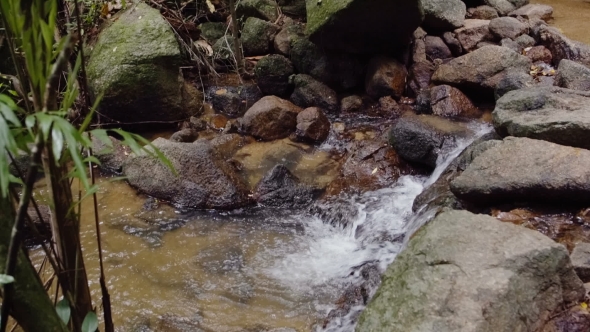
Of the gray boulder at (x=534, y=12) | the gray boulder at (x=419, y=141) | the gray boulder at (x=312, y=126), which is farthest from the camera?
the gray boulder at (x=534, y=12)

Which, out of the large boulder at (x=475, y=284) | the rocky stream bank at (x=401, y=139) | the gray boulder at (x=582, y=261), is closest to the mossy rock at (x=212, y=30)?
the rocky stream bank at (x=401, y=139)

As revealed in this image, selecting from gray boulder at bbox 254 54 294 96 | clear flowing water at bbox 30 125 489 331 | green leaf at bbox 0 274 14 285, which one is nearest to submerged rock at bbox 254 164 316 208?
clear flowing water at bbox 30 125 489 331

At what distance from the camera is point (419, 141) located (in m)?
4.89

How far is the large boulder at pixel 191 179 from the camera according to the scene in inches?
182

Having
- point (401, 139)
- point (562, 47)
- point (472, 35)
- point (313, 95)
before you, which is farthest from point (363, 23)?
point (562, 47)

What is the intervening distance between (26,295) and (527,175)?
2.88 metres

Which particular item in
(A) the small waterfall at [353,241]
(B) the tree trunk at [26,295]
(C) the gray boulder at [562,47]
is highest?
(B) the tree trunk at [26,295]

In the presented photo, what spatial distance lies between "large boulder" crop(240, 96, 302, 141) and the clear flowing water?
4.88 feet

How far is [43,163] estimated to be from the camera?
1180mm

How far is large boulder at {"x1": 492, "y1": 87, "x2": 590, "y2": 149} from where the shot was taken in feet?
11.2

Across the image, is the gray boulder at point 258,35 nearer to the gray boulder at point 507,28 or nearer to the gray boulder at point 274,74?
the gray boulder at point 274,74

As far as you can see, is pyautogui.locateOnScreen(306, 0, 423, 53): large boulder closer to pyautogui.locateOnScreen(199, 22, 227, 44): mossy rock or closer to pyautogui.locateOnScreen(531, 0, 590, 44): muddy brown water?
pyautogui.locateOnScreen(199, 22, 227, 44): mossy rock

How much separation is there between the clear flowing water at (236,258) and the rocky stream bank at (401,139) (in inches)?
3.3

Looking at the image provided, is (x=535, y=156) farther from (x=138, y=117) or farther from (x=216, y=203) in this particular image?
(x=138, y=117)
